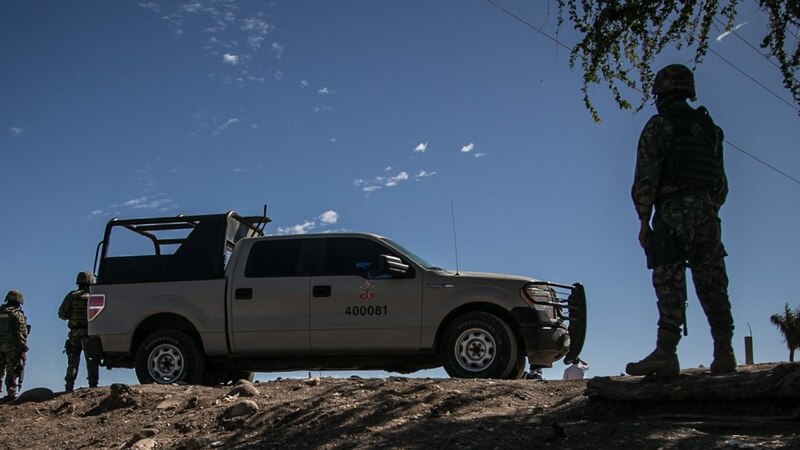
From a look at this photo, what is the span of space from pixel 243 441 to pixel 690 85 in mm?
4722

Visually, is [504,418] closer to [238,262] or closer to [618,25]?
[238,262]

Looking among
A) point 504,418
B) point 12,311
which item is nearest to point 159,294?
point 12,311

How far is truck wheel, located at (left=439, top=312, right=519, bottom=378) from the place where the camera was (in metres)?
8.96

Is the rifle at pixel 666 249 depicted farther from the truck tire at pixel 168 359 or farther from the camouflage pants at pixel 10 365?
the camouflage pants at pixel 10 365

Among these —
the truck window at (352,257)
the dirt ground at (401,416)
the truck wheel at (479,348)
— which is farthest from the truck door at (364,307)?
the dirt ground at (401,416)

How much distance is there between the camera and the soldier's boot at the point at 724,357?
20.8ft

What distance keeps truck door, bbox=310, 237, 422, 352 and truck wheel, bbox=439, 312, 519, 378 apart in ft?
1.38

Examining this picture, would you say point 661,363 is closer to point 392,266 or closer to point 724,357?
point 724,357

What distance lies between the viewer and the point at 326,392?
27.3 ft

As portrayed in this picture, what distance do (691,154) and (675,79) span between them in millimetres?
626

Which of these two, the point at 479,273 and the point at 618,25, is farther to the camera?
the point at 618,25

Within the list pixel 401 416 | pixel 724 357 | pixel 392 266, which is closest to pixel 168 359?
pixel 392 266

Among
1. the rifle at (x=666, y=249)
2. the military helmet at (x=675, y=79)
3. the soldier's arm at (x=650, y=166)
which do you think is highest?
the military helmet at (x=675, y=79)

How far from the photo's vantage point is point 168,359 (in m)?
9.92
